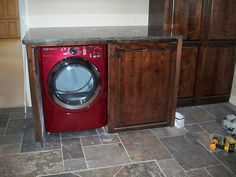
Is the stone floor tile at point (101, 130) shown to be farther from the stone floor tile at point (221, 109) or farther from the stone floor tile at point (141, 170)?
the stone floor tile at point (221, 109)

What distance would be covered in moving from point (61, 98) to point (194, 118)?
61.5 inches

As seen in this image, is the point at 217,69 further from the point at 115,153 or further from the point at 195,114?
the point at 115,153

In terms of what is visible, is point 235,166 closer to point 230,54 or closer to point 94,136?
point 94,136

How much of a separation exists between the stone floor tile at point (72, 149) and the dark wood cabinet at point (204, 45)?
143cm

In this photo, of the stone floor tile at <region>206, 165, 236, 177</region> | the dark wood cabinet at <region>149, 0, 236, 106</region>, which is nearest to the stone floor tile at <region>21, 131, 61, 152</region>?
the stone floor tile at <region>206, 165, 236, 177</region>

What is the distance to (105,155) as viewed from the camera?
7.66 feet

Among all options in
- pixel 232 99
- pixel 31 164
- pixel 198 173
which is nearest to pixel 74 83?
pixel 31 164

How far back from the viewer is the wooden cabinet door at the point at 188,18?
2.85 metres

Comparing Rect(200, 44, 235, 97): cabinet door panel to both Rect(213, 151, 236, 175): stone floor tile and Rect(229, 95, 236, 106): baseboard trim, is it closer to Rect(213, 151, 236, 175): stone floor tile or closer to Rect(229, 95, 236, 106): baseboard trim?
Rect(229, 95, 236, 106): baseboard trim

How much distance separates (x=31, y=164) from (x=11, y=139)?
0.52 m

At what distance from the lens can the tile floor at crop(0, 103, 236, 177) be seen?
2123 mm

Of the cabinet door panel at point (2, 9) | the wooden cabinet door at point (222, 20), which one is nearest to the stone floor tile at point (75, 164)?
the wooden cabinet door at point (222, 20)

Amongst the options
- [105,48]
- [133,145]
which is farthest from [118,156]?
[105,48]

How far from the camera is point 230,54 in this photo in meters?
3.28
